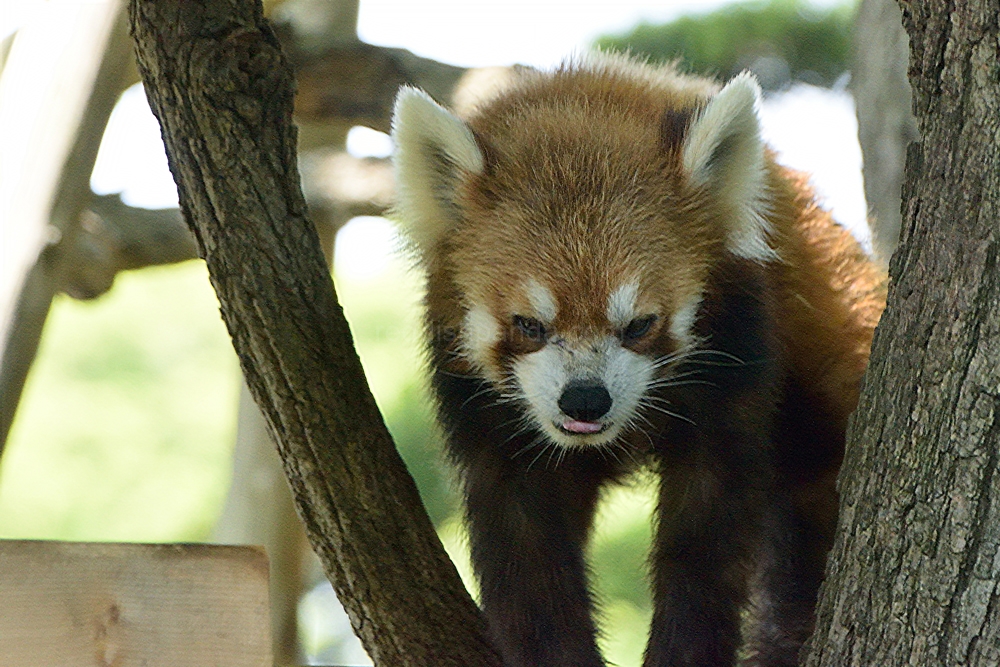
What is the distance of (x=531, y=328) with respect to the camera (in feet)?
9.86

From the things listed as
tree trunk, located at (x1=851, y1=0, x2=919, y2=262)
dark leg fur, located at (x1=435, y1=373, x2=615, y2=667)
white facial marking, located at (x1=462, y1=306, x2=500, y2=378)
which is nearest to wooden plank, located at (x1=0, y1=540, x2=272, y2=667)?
dark leg fur, located at (x1=435, y1=373, x2=615, y2=667)

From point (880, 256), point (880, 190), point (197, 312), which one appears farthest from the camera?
point (197, 312)

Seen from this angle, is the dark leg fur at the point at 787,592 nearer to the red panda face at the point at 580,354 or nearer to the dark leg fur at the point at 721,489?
the dark leg fur at the point at 721,489

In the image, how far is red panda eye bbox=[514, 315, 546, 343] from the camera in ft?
9.79

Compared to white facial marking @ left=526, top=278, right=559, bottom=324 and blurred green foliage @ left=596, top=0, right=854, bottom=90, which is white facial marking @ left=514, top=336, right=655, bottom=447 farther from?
blurred green foliage @ left=596, top=0, right=854, bottom=90

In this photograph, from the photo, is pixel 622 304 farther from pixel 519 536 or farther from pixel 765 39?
pixel 765 39

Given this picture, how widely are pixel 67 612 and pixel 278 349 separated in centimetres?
77

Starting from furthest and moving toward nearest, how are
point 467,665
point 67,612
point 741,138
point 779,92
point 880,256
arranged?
point 779,92
point 880,256
point 741,138
point 467,665
point 67,612

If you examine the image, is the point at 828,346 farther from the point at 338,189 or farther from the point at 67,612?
the point at 338,189

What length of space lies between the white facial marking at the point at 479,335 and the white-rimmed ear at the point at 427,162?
12.3 inches

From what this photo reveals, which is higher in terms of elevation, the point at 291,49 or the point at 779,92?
the point at 779,92

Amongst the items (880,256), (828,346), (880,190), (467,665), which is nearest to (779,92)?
(880,190)

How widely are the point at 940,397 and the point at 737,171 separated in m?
1.24

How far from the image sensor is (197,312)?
36.7 feet
